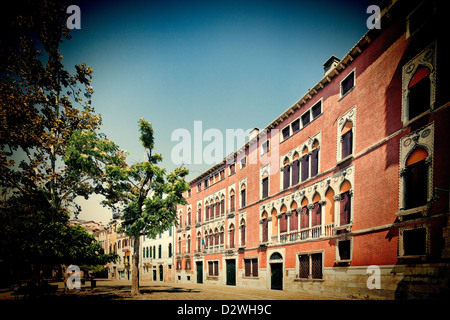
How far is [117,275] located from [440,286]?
5978 centimetres

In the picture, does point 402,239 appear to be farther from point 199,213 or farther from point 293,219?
point 199,213

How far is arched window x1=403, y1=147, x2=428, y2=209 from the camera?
9.42 metres

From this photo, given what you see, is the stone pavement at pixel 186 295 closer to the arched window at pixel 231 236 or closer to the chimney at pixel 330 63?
the arched window at pixel 231 236

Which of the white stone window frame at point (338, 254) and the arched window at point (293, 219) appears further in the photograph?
the arched window at point (293, 219)

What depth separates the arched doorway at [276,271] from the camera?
1894cm

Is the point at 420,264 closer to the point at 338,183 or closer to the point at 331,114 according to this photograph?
the point at 338,183

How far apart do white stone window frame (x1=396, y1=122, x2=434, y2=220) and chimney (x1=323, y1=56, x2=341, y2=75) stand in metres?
8.71

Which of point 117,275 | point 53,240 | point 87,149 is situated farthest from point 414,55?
point 117,275

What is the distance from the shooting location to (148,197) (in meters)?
17.2

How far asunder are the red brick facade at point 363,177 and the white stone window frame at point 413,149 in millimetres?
42

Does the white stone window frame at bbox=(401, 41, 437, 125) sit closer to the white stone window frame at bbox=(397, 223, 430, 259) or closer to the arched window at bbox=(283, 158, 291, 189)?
the white stone window frame at bbox=(397, 223, 430, 259)

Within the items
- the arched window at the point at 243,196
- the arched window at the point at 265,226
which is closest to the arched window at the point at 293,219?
the arched window at the point at 265,226

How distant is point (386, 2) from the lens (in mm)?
11711

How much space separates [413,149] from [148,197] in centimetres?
1572
